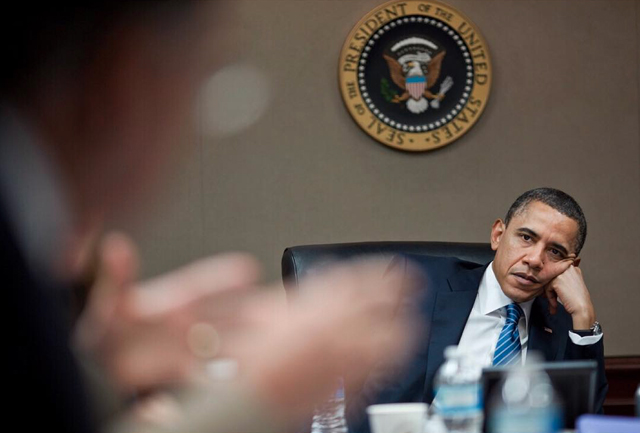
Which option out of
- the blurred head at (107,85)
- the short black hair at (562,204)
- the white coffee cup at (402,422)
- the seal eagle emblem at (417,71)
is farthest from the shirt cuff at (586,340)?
the blurred head at (107,85)

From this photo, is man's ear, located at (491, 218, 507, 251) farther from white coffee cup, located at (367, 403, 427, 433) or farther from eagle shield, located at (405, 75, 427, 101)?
white coffee cup, located at (367, 403, 427, 433)

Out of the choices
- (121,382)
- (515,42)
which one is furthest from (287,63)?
(121,382)

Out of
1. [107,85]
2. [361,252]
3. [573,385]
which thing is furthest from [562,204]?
[107,85]

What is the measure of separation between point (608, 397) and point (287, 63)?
2132 mm

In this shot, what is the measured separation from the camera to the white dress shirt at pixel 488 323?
7.93 ft

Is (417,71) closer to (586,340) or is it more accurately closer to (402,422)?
(586,340)

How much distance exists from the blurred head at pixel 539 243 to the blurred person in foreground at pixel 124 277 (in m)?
1.81

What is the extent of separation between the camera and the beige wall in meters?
3.33

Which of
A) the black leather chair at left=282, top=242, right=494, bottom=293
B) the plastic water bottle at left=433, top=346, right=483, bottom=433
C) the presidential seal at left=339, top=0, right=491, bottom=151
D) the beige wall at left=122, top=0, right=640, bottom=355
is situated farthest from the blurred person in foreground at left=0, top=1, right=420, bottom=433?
A: the presidential seal at left=339, top=0, right=491, bottom=151

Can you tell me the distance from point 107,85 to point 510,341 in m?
2.04

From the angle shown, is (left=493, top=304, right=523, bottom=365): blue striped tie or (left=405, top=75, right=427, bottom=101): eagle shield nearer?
(left=493, top=304, right=523, bottom=365): blue striped tie

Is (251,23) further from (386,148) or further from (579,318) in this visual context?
(579,318)

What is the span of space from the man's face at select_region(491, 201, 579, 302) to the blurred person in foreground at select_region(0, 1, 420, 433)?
5.95 ft

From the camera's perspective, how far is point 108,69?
54 centimetres
